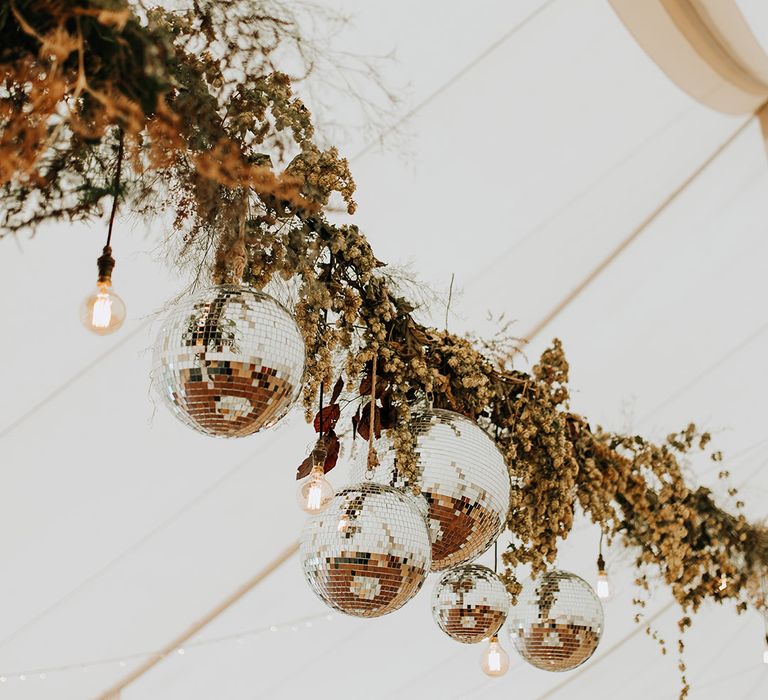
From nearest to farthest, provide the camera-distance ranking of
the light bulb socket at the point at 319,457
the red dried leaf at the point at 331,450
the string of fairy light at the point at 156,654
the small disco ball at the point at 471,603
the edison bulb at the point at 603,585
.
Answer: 1. the light bulb socket at the point at 319,457
2. the red dried leaf at the point at 331,450
3. the small disco ball at the point at 471,603
4. the edison bulb at the point at 603,585
5. the string of fairy light at the point at 156,654

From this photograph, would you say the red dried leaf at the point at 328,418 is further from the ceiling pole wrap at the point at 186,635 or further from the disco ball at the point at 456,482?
the ceiling pole wrap at the point at 186,635

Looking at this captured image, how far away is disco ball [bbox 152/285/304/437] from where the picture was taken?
114cm

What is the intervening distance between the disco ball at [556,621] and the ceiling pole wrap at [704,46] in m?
1.58

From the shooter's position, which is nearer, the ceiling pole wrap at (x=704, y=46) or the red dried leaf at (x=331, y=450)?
the red dried leaf at (x=331, y=450)

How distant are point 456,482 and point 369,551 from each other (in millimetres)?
205

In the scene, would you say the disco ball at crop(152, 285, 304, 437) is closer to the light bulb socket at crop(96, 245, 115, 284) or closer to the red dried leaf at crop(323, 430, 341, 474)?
the light bulb socket at crop(96, 245, 115, 284)

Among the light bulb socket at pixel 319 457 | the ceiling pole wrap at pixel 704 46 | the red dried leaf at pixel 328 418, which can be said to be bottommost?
the light bulb socket at pixel 319 457

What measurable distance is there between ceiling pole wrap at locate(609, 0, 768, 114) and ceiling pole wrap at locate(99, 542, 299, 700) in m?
2.19

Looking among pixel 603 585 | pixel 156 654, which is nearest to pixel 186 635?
pixel 156 654

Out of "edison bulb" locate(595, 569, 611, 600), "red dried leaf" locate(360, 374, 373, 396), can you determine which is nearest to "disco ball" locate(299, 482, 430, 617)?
"red dried leaf" locate(360, 374, 373, 396)

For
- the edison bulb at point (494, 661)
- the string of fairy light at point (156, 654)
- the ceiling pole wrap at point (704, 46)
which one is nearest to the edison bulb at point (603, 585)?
the edison bulb at point (494, 661)

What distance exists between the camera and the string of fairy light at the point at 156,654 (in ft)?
10.5

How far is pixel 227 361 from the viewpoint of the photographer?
3.75 feet

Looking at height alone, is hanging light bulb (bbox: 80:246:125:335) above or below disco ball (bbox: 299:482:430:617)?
above
